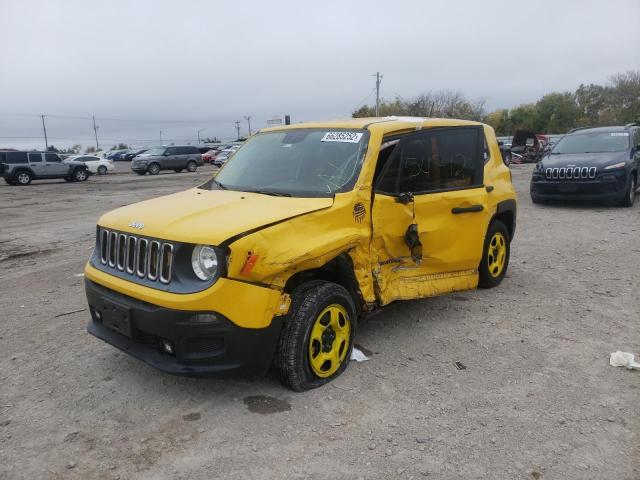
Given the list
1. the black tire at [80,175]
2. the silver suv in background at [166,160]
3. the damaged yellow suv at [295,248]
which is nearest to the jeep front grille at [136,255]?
the damaged yellow suv at [295,248]

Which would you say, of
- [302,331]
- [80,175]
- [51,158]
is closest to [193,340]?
[302,331]

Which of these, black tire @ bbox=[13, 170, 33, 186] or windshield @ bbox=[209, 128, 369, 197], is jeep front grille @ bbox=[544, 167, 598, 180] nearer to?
windshield @ bbox=[209, 128, 369, 197]

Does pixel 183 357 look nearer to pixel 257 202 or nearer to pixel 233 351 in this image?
pixel 233 351

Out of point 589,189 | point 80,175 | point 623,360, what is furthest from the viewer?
point 80,175

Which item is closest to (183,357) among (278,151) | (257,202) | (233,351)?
(233,351)

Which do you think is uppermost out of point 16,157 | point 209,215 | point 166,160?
point 16,157

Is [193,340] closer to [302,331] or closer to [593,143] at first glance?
[302,331]

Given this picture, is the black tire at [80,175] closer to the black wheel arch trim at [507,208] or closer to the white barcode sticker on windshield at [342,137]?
the black wheel arch trim at [507,208]

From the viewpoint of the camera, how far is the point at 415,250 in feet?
14.0

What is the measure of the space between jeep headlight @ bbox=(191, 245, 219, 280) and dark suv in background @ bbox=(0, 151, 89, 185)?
26.4 m

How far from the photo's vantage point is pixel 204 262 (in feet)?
9.98

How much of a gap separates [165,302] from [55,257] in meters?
5.78

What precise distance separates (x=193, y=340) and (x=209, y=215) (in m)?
0.82

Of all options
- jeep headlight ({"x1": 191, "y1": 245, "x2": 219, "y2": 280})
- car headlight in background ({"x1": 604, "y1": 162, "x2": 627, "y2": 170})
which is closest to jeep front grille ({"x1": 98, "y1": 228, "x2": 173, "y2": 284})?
jeep headlight ({"x1": 191, "y1": 245, "x2": 219, "y2": 280})
